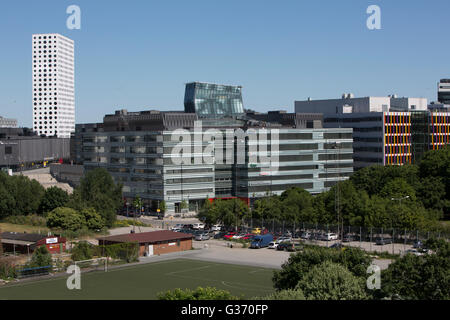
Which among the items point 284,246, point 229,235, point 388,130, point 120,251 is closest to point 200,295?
point 120,251

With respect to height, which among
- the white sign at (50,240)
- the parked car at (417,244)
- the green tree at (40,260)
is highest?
the white sign at (50,240)

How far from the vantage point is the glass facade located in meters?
114

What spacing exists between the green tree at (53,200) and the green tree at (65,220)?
9.34m

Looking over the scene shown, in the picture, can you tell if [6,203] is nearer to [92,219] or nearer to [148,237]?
[92,219]

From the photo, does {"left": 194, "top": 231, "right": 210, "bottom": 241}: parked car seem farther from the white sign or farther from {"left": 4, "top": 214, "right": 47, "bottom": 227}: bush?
{"left": 4, "top": 214, "right": 47, "bottom": 227}: bush

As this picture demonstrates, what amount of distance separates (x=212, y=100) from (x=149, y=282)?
7441cm

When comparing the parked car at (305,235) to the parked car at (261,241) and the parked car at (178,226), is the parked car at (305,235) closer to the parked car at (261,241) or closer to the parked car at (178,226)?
the parked car at (261,241)

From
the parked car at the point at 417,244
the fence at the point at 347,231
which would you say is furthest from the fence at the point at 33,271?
the parked car at the point at 417,244

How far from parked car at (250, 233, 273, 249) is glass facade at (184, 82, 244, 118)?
5404cm

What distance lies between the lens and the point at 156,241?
5791 centimetres

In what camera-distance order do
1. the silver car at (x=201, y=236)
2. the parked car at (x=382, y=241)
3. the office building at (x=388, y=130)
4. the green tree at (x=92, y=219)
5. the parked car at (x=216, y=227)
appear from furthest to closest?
1. the office building at (x=388, y=130)
2. the parked car at (x=216, y=227)
3. the green tree at (x=92, y=219)
4. the silver car at (x=201, y=236)
5. the parked car at (x=382, y=241)

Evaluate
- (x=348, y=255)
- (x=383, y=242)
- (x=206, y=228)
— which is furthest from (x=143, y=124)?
(x=348, y=255)

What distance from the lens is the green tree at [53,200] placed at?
256ft
